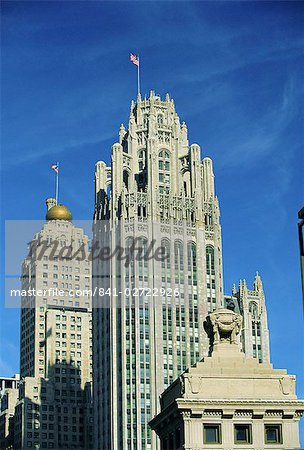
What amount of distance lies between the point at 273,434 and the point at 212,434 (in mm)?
4387

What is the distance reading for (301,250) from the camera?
41031 mm

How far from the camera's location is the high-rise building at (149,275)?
161m

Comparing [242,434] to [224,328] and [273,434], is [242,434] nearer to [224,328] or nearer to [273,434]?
[273,434]

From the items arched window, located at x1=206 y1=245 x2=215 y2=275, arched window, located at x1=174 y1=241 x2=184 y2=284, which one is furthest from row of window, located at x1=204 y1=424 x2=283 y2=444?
arched window, located at x1=206 y1=245 x2=215 y2=275

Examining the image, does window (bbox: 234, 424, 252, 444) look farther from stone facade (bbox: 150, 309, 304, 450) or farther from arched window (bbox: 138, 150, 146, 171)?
arched window (bbox: 138, 150, 146, 171)

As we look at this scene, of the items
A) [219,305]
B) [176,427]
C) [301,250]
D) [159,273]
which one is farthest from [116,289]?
[301,250]

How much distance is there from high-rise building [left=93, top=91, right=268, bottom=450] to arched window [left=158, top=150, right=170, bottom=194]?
0.19m

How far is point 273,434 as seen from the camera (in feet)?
221

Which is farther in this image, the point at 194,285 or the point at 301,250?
the point at 194,285

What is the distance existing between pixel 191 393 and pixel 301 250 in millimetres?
28292

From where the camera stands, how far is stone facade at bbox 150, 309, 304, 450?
218ft

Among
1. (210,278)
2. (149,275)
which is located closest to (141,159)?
(149,275)

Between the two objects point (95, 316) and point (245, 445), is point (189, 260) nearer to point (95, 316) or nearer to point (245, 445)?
point (95, 316)

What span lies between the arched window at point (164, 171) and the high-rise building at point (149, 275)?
0.61 ft
